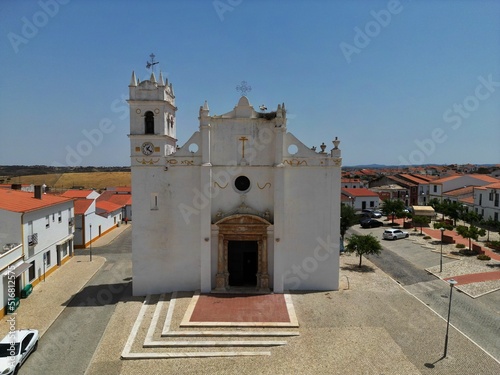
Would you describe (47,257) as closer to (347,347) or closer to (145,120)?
(145,120)

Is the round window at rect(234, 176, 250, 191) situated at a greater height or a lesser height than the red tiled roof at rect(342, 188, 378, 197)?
greater

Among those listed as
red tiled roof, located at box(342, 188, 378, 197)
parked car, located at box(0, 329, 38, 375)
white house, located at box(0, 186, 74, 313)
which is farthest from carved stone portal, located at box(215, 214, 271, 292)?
red tiled roof, located at box(342, 188, 378, 197)

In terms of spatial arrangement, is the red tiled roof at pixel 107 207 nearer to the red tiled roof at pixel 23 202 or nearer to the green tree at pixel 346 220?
the red tiled roof at pixel 23 202

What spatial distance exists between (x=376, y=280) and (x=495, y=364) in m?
8.85

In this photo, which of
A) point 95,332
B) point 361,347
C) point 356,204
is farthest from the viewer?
point 356,204

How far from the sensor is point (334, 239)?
19.9m

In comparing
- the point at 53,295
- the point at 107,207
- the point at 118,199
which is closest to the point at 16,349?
the point at 53,295

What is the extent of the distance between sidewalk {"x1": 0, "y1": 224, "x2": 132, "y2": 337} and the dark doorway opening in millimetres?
9261

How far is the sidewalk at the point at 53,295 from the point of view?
55.7 feet

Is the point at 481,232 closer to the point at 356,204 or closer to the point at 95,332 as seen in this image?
the point at 356,204

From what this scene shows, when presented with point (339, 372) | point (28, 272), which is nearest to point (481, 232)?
point (339, 372)

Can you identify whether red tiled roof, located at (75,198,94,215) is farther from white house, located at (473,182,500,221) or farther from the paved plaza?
white house, located at (473,182,500,221)

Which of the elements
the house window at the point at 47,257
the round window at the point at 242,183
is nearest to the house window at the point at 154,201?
the round window at the point at 242,183

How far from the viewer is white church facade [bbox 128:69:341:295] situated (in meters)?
19.5
